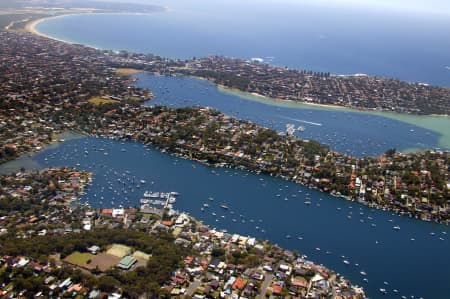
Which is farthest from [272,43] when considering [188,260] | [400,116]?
[188,260]

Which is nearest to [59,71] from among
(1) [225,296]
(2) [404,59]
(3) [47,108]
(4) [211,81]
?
Answer: (3) [47,108]

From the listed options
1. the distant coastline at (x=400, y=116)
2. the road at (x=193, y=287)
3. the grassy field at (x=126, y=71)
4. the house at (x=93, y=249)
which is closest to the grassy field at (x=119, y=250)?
the house at (x=93, y=249)

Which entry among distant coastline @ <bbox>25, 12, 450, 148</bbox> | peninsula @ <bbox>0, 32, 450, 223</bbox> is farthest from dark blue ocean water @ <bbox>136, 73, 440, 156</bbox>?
peninsula @ <bbox>0, 32, 450, 223</bbox>

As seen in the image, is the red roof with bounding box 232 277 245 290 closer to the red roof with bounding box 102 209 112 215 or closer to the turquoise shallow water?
the turquoise shallow water

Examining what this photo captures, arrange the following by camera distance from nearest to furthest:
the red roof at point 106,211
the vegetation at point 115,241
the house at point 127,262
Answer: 1. the vegetation at point 115,241
2. the house at point 127,262
3. the red roof at point 106,211

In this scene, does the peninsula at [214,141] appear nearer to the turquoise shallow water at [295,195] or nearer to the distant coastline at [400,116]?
the turquoise shallow water at [295,195]

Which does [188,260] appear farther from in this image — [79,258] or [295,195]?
[295,195]

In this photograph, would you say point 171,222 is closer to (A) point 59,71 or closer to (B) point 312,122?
(B) point 312,122
